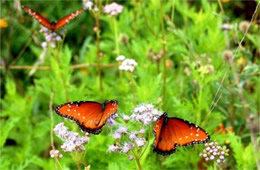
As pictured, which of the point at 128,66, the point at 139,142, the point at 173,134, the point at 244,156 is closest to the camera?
the point at 139,142

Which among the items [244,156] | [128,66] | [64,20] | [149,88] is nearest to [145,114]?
[128,66]

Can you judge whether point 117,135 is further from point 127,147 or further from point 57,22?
point 57,22

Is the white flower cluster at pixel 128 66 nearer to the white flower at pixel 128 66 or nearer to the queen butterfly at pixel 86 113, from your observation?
the white flower at pixel 128 66

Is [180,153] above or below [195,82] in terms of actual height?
below

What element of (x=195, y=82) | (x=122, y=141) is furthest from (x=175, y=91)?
(x=122, y=141)

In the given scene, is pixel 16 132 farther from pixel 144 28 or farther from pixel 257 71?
pixel 257 71
